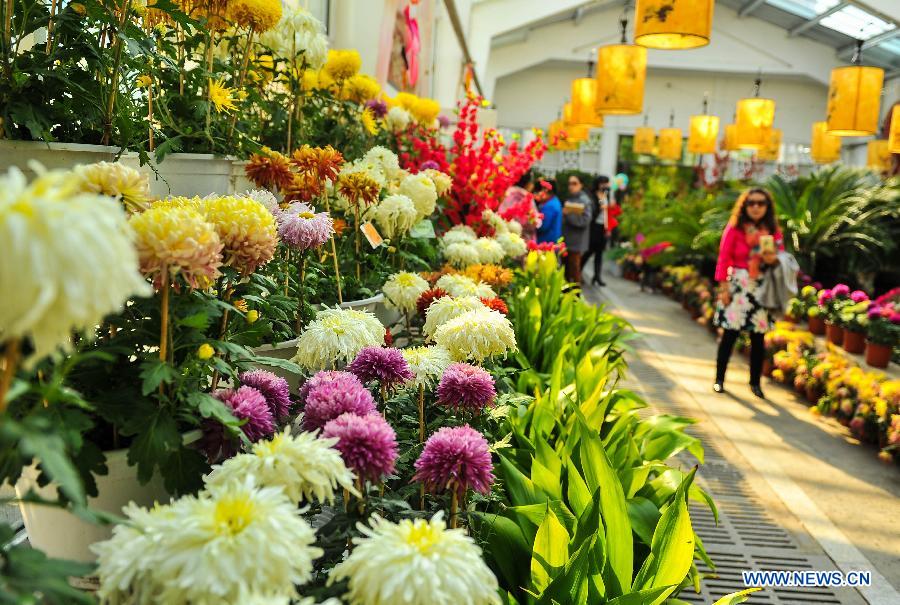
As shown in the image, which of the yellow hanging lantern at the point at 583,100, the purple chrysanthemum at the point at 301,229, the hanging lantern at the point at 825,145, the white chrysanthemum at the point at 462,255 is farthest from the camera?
the hanging lantern at the point at 825,145

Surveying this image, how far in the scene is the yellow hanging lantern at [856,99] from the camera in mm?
5656

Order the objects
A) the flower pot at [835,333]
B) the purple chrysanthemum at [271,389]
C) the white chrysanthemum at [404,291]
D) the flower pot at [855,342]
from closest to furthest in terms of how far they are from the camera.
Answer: the purple chrysanthemum at [271,389]
the white chrysanthemum at [404,291]
the flower pot at [855,342]
the flower pot at [835,333]

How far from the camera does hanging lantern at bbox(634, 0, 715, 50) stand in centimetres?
366

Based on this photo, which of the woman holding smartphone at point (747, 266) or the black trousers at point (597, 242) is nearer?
the woman holding smartphone at point (747, 266)

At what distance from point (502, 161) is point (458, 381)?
265 centimetres

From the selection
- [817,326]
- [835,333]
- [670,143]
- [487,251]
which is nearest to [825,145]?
[670,143]

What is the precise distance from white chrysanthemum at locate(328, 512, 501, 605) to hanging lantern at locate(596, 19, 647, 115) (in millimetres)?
5007

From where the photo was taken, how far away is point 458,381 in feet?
3.70

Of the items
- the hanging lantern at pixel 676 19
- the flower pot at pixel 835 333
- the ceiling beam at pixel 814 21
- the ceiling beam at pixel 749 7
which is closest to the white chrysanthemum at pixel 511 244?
the hanging lantern at pixel 676 19

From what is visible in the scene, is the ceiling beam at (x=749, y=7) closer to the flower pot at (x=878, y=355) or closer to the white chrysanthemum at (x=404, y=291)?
the flower pot at (x=878, y=355)

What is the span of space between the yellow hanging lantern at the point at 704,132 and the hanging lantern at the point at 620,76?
5565 mm

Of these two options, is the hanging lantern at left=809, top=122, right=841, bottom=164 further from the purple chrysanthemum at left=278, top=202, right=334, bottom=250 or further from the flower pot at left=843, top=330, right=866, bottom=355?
the purple chrysanthemum at left=278, top=202, right=334, bottom=250

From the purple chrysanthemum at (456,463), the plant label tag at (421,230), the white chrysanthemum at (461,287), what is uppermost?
the plant label tag at (421,230)

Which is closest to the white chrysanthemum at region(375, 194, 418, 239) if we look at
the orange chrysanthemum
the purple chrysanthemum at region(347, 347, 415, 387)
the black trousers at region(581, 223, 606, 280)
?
the orange chrysanthemum
